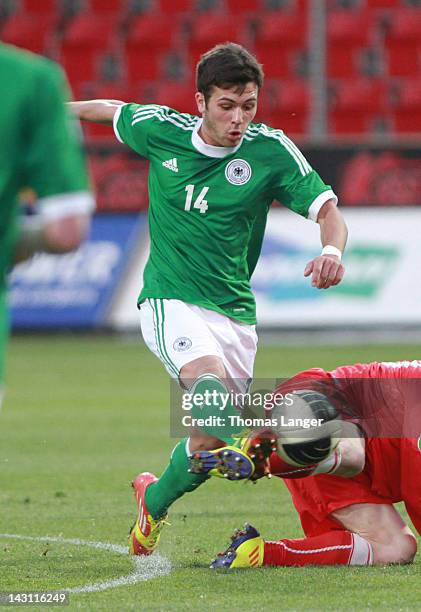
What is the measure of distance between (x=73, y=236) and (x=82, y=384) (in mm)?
8850

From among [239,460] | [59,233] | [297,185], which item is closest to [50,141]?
[59,233]

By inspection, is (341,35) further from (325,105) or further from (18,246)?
(18,246)

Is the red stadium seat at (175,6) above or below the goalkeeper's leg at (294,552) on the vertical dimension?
above

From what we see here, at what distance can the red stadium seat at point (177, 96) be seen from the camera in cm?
1914

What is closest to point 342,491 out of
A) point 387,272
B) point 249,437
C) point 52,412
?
point 249,437

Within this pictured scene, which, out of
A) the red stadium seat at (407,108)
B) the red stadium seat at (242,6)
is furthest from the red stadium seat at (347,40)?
the red stadium seat at (242,6)

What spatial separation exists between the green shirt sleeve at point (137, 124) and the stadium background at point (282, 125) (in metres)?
9.55

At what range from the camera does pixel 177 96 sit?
19.4 m

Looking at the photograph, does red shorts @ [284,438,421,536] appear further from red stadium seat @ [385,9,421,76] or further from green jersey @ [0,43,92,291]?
red stadium seat @ [385,9,421,76]

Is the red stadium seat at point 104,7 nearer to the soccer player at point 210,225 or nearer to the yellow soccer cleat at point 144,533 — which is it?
the soccer player at point 210,225

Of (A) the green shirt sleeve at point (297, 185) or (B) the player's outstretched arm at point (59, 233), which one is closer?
(B) the player's outstretched arm at point (59, 233)

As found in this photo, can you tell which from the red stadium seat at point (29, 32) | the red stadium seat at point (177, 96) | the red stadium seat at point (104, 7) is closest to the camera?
the red stadium seat at point (177, 96)

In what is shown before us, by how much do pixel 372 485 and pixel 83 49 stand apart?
15832mm

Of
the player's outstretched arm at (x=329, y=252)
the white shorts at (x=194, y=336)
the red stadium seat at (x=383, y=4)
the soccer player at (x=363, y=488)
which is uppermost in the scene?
the red stadium seat at (x=383, y=4)
